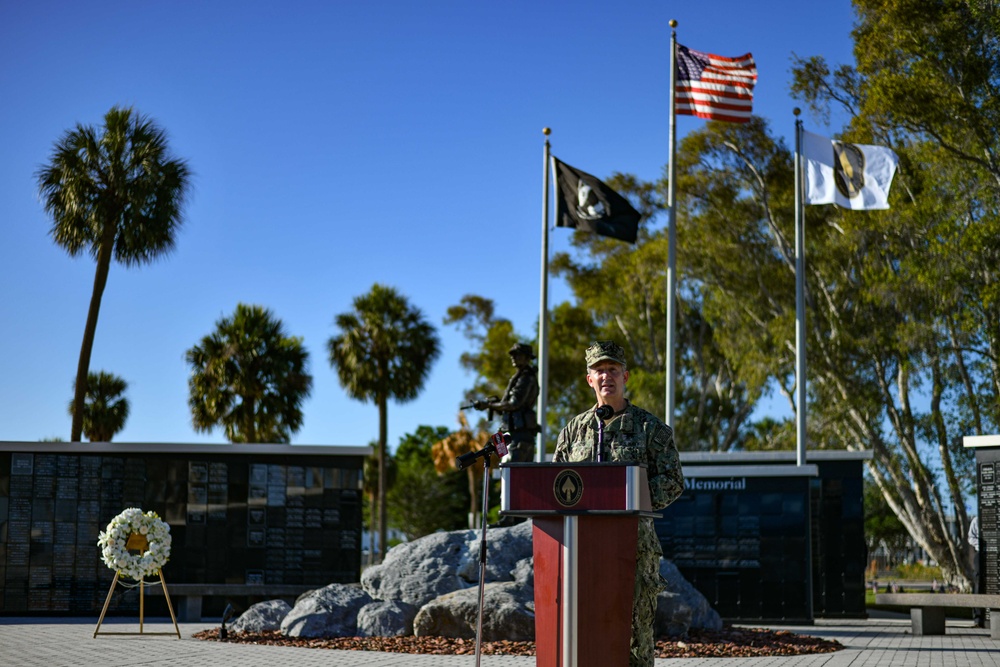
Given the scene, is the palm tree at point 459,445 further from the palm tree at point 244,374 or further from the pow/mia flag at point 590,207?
the pow/mia flag at point 590,207

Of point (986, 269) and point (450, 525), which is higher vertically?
point (986, 269)

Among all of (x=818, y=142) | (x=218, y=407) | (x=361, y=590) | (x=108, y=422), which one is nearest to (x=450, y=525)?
(x=108, y=422)

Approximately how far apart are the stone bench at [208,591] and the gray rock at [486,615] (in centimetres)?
603

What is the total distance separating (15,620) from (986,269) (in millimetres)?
19441

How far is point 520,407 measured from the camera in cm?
1434

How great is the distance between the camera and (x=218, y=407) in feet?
108

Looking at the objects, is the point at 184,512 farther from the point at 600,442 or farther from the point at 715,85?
the point at 600,442

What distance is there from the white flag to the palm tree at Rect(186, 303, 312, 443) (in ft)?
55.4

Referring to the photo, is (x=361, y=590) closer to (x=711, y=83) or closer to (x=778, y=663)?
(x=778, y=663)

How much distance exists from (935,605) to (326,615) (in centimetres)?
792

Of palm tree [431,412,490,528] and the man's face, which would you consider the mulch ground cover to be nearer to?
the man's face

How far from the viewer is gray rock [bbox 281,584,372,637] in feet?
44.0

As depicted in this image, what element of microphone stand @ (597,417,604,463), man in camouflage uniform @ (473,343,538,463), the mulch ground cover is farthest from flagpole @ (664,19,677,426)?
microphone stand @ (597,417,604,463)

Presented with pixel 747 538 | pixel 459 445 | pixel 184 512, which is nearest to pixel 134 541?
pixel 184 512
